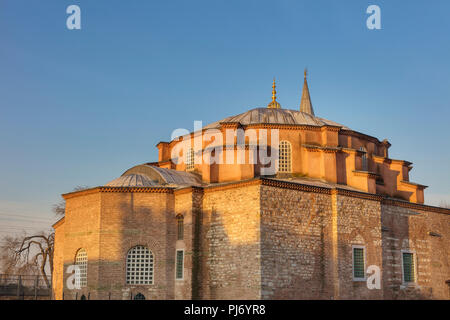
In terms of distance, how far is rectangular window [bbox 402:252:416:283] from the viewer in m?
26.9

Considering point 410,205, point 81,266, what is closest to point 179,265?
point 81,266

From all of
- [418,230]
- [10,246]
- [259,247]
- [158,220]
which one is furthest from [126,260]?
[10,246]

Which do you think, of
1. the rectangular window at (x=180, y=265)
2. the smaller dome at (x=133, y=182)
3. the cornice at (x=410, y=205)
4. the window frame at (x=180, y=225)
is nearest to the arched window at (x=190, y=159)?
the smaller dome at (x=133, y=182)

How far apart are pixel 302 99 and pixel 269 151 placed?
24.7 meters

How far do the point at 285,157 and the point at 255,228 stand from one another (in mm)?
6086

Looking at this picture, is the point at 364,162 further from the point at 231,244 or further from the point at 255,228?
the point at 231,244

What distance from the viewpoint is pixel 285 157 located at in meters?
26.9

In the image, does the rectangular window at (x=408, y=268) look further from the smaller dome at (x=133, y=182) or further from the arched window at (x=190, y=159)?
the smaller dome at (x=133, y=182)

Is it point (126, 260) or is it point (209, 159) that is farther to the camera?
point (209, 159)

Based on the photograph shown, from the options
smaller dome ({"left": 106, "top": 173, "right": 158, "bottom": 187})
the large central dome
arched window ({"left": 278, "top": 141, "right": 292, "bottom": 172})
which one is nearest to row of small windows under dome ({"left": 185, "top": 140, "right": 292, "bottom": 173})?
arched window ({"left": 278, "top": 141, "right": 292, "bottom": 172})

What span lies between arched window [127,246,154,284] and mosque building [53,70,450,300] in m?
0.04

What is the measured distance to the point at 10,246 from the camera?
3944 cm
